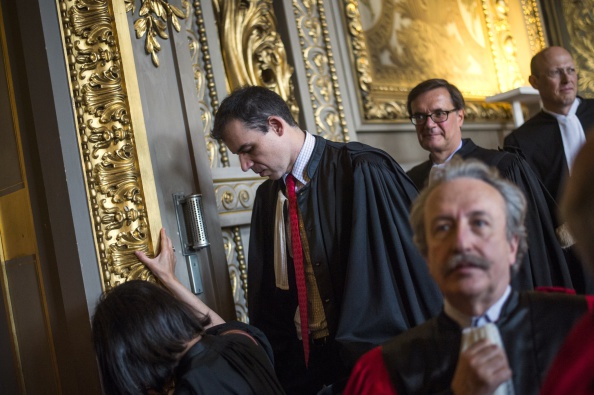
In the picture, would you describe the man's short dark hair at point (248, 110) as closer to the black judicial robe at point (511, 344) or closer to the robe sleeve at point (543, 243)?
the robe sleeve at point (543, 243)

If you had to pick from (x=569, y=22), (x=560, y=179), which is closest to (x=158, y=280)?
(x=560, y=179)

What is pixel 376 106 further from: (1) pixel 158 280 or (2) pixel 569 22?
(2) pixel 569 22

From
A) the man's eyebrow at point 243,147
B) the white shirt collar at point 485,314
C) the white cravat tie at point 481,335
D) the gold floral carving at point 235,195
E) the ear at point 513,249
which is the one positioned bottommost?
the white cravat tie at point 481,335

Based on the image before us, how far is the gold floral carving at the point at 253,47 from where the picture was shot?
3.46 m

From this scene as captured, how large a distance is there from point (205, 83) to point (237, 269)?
0.81m

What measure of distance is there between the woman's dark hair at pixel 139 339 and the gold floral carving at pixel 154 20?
4.04 ft

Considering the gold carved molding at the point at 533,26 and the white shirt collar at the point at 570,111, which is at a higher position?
the gold carved molding at the point at 533,26

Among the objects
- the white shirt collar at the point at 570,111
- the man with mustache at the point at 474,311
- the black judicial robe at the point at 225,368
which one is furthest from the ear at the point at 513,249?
the white shirt collar at the point at 570,111

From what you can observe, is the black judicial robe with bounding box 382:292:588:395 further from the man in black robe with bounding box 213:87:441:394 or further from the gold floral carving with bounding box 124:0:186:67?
the gold floral carving with bounding box 124:0:186:67

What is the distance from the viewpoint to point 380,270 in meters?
2.52

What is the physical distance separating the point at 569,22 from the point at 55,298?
410cm

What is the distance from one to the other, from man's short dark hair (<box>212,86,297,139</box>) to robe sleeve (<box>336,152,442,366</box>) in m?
0.35

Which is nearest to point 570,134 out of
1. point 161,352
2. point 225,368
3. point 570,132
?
point 570,132

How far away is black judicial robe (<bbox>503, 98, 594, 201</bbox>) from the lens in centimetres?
391
